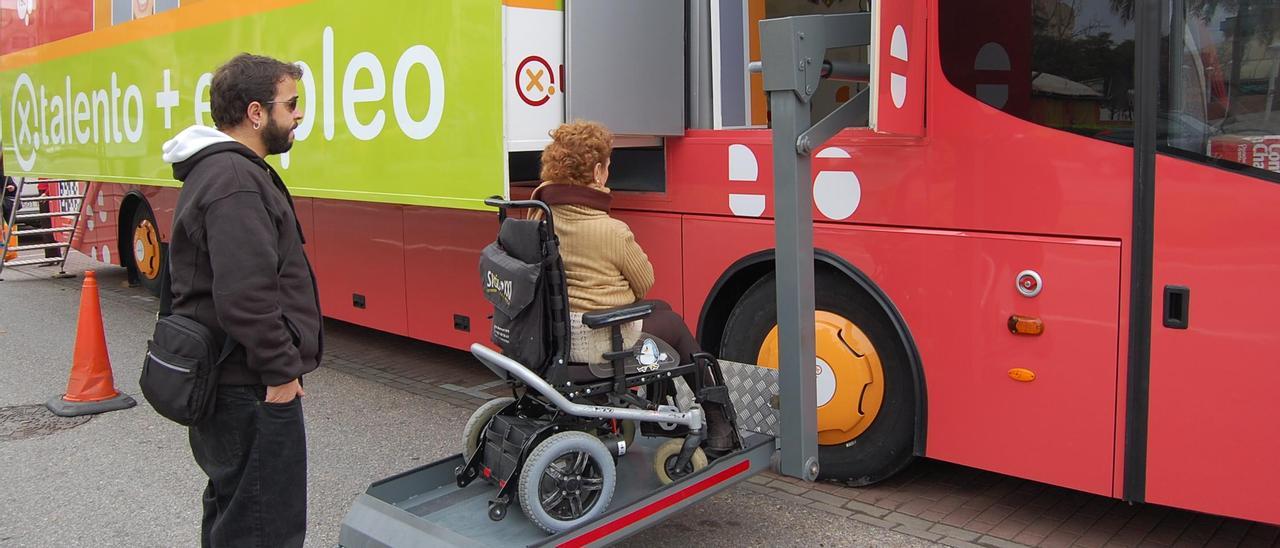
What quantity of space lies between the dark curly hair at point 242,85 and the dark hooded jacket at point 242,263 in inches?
3.5

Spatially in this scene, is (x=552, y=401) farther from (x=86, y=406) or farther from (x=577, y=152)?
(x=86, y=406)

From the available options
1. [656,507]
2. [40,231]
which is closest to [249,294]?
[656,507]

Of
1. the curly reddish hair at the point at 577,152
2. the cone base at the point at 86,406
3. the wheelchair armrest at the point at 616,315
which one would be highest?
the curly reddish hair at the point at 577,152

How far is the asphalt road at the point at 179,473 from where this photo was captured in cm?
440

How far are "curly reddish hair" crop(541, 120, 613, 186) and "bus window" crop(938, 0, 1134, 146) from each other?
1359mm

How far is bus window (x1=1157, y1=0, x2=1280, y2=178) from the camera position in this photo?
3.45 m

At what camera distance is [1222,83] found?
352 centimetres

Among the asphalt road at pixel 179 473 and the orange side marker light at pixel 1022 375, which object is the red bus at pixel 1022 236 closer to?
the orange side marker light at pixel 1022 375

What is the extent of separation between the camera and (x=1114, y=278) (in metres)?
3.75

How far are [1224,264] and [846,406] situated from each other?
156cm

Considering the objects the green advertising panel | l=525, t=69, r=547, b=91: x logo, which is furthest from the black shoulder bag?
l=525, t=69, r=547, b=91: x logo

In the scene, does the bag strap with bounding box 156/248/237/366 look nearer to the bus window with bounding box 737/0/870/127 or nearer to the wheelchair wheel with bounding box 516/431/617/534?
the wheelchair wheel with bounding box 516/431/617/534

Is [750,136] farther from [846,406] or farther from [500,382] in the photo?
[500,382]

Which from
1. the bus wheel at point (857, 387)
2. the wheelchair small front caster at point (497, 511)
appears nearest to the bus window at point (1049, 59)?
the bus wheel at point (857, 387)
